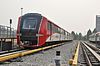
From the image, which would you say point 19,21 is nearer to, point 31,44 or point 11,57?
point 31,44

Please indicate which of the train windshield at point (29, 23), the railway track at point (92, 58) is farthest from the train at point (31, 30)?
the railway track at point (92, 58)

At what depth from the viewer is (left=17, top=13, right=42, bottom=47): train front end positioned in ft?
96.1

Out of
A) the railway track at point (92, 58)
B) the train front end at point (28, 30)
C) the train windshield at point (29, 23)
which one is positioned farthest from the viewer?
the train windshield at point (29, 23)

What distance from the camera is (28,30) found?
29.6m

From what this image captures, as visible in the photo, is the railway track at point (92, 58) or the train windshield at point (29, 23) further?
the train windshield at point (29, 23)

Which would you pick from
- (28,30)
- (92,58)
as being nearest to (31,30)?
(28,30)

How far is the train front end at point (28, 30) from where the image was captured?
29.3 meters

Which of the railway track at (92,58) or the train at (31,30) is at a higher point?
the train at (31,30)

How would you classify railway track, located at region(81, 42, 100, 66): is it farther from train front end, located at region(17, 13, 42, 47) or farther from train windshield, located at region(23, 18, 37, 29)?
train windshield, located at region(23, 18, 37, 29)

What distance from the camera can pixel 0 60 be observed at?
16.8 metres

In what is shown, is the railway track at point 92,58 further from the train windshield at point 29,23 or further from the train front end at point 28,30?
the train windshield at point 29,23

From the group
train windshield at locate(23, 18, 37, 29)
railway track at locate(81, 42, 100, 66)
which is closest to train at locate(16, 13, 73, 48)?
train windshield at locate(23, 18, 37, 29)

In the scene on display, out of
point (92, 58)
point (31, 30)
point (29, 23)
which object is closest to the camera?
point (92, 58)

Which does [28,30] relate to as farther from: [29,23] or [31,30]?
[29,23]
